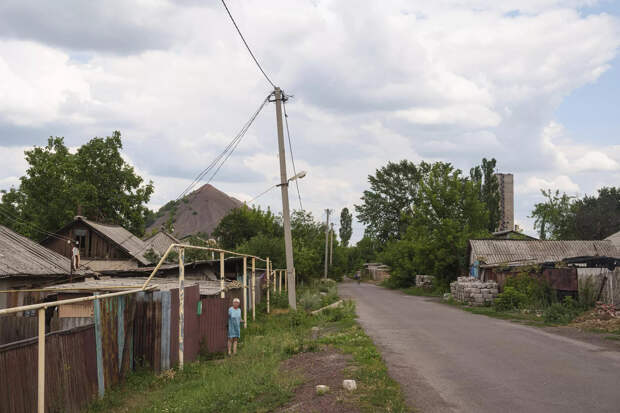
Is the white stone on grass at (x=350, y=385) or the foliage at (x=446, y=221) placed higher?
the foliage at (x=446, y=221)

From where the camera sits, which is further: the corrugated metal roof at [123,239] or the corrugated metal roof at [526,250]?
the corrugated metal roof at [526,250]

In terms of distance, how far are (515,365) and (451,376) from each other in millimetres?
1837

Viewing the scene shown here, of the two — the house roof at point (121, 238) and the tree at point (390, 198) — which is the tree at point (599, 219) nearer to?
the tree at point (390, 198)

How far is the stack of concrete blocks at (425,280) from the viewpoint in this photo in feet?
142

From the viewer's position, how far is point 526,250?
35406 millimetres

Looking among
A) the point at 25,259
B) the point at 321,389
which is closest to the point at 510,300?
the point at 321,389

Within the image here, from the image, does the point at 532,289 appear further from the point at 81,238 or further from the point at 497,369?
the point at 81,238

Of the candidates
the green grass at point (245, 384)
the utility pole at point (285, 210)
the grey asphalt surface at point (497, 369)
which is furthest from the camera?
the utility pole at point (285, 210)

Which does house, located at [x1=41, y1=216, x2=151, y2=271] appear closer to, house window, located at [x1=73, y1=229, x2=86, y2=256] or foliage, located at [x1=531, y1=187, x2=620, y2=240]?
house window, located at [x1=73, y1=229, x2=86, y2=256]

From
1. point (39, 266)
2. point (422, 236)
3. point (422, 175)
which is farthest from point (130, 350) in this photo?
point (422, 175)

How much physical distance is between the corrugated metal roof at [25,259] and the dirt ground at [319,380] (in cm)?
1028

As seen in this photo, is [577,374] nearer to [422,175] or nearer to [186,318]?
[186,318]

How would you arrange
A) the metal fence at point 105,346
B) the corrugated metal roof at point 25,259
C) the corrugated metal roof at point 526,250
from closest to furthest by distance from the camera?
the metal fence at point 105,346 < the corrugated metal roof at point 25,259 < the corrugated metal roof at point 526,250

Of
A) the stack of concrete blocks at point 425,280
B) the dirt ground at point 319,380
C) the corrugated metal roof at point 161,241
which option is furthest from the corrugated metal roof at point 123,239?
the dirt ground at point 319,380
